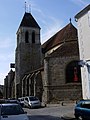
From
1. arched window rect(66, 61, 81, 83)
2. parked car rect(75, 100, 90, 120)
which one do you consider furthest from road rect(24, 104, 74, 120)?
arched window rect(66, 61, 81, 83)

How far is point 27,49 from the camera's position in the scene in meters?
48.8

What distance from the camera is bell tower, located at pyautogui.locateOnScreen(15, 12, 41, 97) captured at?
47.7 meters

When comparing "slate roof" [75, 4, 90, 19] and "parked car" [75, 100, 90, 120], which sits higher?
"slate roof" [75, 4, 90, 19]

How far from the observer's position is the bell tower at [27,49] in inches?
1879

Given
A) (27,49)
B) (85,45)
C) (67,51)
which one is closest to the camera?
(85,45)

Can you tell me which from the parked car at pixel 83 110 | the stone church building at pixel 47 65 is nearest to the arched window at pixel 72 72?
the stone church building at pixel 47 65

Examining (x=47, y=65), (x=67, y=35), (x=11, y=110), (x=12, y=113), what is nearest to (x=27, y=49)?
(x=67, y=35)

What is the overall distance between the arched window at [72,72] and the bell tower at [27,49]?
1552cm

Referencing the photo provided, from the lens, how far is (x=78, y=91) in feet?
103

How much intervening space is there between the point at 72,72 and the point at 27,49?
59.0 feet

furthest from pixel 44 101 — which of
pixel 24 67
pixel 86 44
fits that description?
pixel 86 44

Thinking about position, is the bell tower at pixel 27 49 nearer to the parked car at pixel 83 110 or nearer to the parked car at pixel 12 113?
the parked car at pixel 83 110

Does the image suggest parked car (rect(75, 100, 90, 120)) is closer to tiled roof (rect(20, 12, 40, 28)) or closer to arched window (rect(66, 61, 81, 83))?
arched window (rect(66, 61, 81, 83))

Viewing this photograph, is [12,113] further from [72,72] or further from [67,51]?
[67,51]
